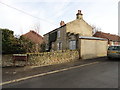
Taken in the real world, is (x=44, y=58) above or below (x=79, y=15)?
below

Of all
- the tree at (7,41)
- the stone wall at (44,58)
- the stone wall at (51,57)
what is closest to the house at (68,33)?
the stone wall at (51,57)

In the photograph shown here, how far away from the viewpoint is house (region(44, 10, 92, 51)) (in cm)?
1697

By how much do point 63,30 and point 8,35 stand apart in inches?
426

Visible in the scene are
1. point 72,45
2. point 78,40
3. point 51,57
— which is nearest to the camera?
point 51,57

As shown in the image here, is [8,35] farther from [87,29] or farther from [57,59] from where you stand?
[87,29]

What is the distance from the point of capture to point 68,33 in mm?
17422

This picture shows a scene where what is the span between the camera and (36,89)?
4438 mm

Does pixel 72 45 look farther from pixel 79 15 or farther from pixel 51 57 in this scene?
pixel 79 15

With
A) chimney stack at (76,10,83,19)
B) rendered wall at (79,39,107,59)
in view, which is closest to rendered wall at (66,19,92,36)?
chimney stack at (76,10,83,19)

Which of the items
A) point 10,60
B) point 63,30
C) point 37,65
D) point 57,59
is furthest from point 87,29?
point 10,60

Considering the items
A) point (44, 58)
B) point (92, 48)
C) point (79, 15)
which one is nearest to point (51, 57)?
point (44, 58)

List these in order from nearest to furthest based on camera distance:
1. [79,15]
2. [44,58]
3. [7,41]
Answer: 1. [7,41]
2. [44,58]
3. [79,15]

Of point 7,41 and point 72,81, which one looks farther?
point 7,41

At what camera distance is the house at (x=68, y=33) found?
1697 centimetres
